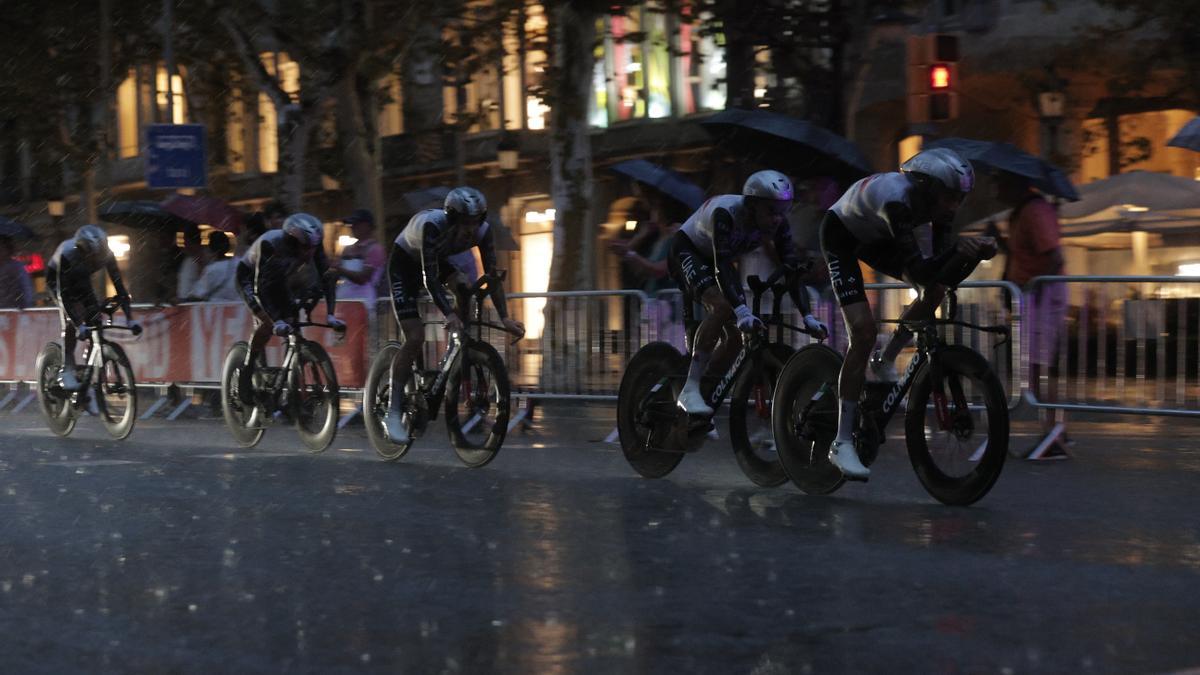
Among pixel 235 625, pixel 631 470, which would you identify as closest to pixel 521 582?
pixel 235 625

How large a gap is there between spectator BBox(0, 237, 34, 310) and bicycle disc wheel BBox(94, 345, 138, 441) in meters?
5.70

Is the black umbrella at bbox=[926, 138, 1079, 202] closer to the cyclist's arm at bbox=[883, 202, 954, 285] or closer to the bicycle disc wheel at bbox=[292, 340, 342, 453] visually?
the bicycle disc wheel at bbox=[292, 340, 342, 453]

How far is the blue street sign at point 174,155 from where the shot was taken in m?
24.9

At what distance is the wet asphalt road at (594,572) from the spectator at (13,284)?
9180 mm

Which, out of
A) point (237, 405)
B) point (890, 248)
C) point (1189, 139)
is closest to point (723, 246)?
point (890, 248)

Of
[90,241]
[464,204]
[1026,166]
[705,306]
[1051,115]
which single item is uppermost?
[1051,115]

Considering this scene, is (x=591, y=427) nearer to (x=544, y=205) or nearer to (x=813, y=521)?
(x=813, y=521)

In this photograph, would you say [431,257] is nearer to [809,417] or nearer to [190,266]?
[809,417]

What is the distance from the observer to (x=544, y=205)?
39156 millimetres

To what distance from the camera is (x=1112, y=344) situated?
1266cm

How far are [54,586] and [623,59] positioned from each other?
30456 millimetres

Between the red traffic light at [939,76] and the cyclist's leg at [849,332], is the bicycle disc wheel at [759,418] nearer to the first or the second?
the cyclist's leg at [849,332]

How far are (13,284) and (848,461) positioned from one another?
14.1m

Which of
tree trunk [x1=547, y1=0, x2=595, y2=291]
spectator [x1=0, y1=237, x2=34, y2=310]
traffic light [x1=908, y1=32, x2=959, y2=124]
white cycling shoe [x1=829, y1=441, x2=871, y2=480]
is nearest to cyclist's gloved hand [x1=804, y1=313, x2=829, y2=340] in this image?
white cycling shoe [x1=829, y1=441, x2=871, y2=480]
